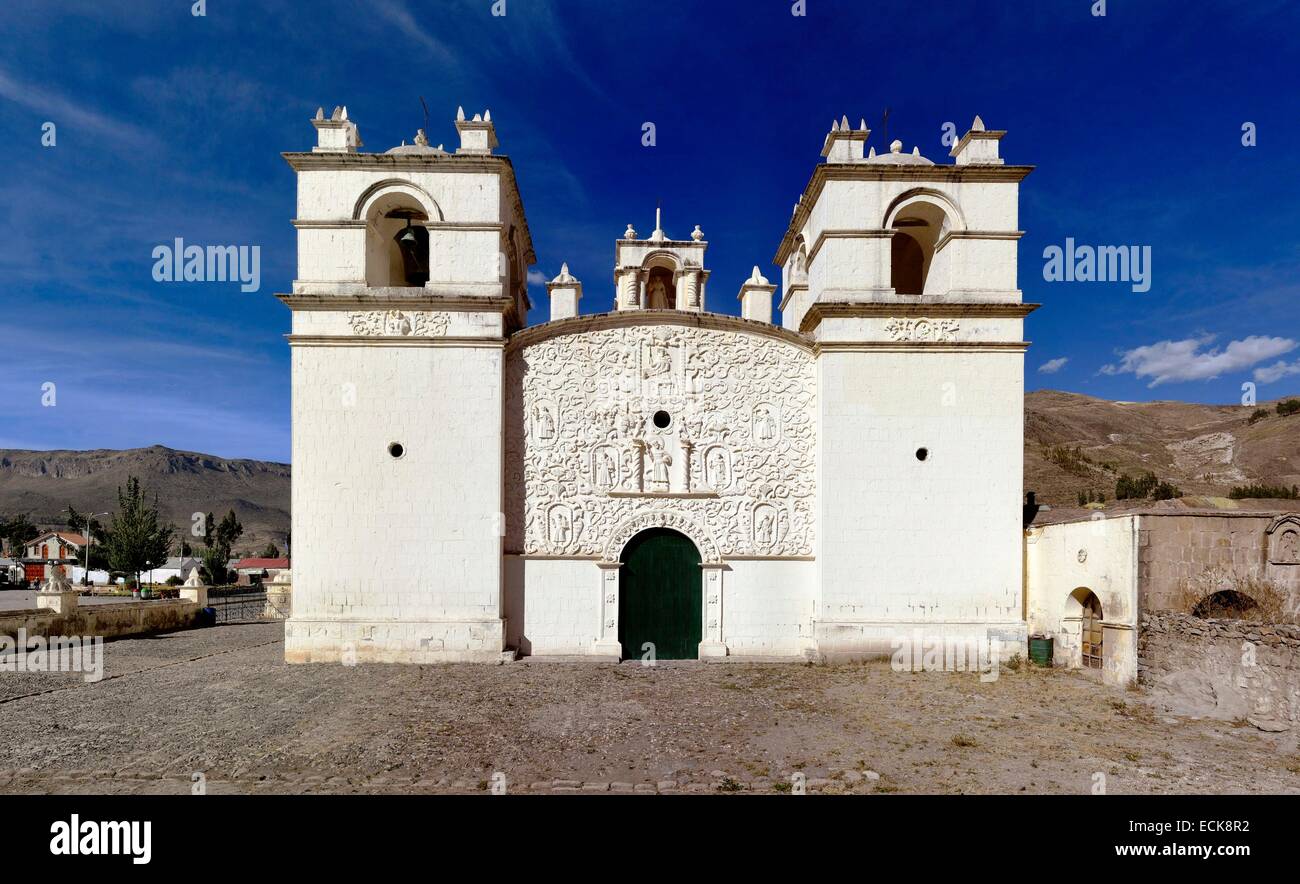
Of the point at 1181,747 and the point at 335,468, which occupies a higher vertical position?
the point at 335,468

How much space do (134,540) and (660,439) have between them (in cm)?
3728

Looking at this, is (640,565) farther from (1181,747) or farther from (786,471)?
(1181,747)

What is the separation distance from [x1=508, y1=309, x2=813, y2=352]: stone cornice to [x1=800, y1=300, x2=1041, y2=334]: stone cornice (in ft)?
2.69

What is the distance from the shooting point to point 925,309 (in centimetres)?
1201

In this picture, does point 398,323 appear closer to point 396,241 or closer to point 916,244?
point 396,241

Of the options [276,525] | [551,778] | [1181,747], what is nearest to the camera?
[551,778]

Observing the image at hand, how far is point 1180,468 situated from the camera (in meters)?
34.2

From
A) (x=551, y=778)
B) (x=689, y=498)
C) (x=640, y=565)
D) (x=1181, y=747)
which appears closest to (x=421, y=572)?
(x=640, y=565)

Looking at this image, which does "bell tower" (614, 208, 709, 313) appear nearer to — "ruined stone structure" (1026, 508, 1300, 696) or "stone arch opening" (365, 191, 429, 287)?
"stone arch opening" (365, 191, 429, 287)

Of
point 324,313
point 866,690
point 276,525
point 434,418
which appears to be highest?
point 324,313

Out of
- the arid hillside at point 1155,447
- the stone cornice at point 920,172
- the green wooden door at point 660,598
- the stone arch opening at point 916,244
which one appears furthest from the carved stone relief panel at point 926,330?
the arid hillside at point 1155,447

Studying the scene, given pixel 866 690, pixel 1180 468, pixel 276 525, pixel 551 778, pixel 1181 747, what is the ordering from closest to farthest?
pixel 551 778 < pixel 1181 747 < pixel 866 690 < pixel 1180 468 < pixel 276 525

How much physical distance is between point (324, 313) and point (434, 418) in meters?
3.01

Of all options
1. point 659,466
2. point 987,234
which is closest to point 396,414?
point 659,466
